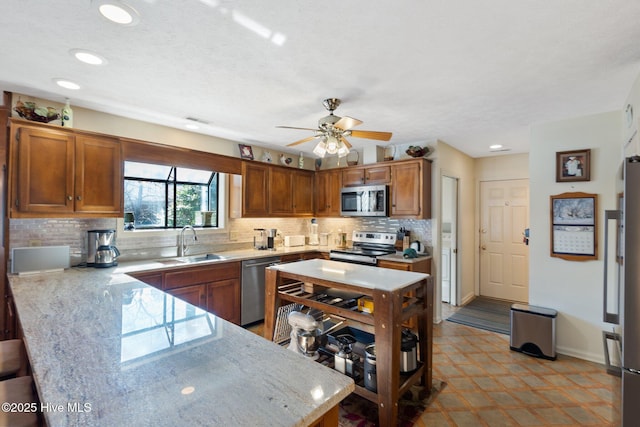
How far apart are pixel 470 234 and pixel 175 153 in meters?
A: 4.72

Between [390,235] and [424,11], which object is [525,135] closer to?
[390,235]

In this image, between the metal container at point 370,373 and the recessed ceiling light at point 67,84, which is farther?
the recessed ceiling light at point 67,84

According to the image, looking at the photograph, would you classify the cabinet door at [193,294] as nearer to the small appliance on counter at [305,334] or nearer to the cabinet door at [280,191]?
the small appliance on counter at [305,334]

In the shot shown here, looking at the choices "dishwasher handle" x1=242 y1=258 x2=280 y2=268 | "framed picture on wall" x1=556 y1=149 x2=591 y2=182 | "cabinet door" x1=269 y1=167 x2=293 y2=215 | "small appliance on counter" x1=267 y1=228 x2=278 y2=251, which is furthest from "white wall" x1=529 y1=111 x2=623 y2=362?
"small appliance on counter" x1=267 y1=228 x2=278 y2=251

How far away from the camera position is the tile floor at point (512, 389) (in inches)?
83.4

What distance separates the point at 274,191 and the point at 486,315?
3.61 meters

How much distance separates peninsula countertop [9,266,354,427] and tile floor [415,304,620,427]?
159 centimetres

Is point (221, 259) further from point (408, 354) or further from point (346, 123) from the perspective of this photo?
point (408, 354)

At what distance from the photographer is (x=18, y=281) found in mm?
2346

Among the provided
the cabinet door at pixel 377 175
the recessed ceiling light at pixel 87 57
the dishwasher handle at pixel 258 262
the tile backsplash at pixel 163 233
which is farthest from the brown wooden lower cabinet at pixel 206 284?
the cabinet door at pixel 377 175

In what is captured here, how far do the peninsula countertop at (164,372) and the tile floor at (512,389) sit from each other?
159 centimetres

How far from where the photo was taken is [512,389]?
8.18 ft

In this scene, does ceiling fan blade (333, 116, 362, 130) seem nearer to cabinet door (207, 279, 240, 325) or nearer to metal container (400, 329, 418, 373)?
metal container (400, 329, 418, 373)

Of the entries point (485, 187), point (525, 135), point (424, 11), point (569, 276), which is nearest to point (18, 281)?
point (424, 11)
